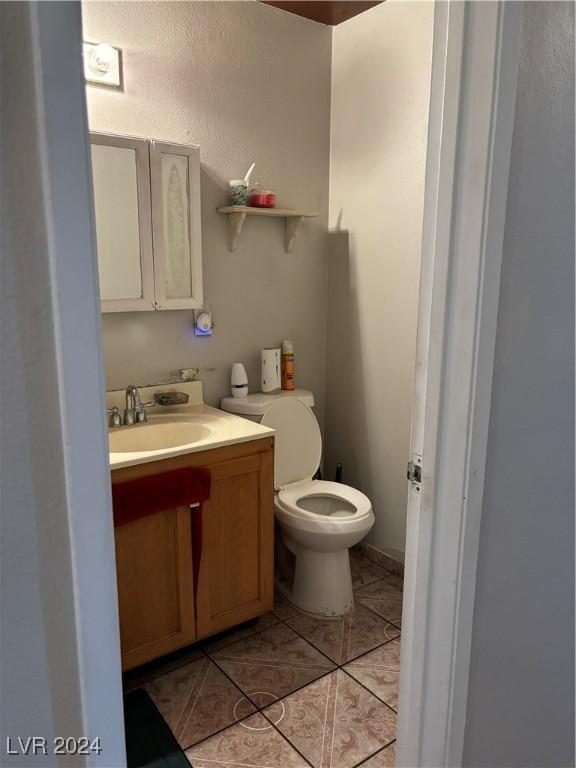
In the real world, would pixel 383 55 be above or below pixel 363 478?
above

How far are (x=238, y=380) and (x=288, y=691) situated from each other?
1170 mm

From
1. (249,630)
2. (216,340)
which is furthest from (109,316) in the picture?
(249,630)

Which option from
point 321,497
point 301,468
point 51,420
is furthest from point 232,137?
point 51,420

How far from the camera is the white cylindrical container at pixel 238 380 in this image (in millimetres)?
2404

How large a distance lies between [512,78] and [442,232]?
27 centimetres

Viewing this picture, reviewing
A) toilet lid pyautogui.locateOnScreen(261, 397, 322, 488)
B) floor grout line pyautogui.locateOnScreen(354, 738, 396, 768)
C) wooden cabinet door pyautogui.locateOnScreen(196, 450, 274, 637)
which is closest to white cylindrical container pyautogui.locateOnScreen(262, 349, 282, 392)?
toilet lid pyautogui.locateOnScreen(261, 397, 322, 488)

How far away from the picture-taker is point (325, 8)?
2334mm

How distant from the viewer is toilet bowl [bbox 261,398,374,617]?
2.18m

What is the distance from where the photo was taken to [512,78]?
0.96 m

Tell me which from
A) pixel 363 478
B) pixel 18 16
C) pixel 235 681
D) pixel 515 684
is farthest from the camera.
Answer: pixel 363 478

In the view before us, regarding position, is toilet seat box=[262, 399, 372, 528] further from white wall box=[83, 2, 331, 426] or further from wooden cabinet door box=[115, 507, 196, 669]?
wooden cabinet door box=[115, 507, 196, 669]

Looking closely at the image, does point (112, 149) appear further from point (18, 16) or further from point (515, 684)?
point (515, 684)

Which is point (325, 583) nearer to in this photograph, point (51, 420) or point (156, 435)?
point (156, 435)

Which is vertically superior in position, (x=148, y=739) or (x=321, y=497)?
(x=321, y=497)
